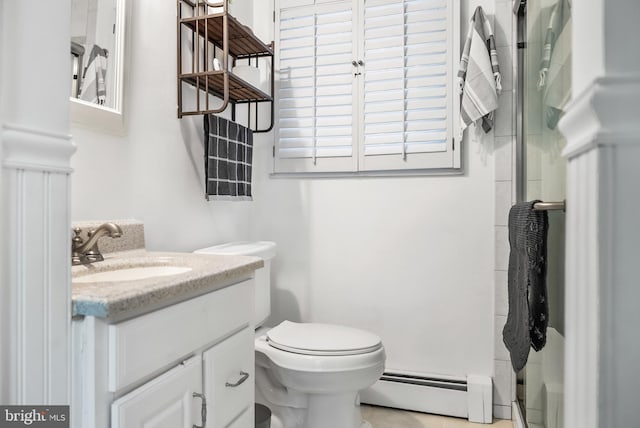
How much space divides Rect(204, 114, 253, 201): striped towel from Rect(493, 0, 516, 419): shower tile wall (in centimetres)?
116

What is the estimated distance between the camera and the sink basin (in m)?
1.09

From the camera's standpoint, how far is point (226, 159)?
181cm

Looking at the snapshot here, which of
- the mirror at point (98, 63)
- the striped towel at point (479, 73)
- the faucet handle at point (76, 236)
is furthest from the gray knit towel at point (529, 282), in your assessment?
the mirror at point (98, 63)

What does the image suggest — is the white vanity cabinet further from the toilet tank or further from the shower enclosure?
the shower enclosure

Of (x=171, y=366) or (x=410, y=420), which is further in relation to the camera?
(x=410, y=420)

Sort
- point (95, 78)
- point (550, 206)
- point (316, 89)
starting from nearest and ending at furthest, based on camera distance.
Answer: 1. point (550, 206)
2. point (95, 78)
3. point (316, 89)

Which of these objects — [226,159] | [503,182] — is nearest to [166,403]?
[226,159]

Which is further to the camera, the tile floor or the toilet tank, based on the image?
the tile floor

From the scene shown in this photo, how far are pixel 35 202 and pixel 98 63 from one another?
0.84 metres

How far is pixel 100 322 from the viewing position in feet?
2.38

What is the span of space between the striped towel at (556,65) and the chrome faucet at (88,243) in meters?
1.09

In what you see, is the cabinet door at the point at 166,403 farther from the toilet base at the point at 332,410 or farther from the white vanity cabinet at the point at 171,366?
the toilet base at the point at 332,410

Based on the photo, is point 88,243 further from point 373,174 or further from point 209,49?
point 373,174

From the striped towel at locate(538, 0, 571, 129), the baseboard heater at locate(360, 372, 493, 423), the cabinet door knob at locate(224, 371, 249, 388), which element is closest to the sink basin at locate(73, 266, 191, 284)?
the cabinet door knob at locate(224, 371, 249, 388)
